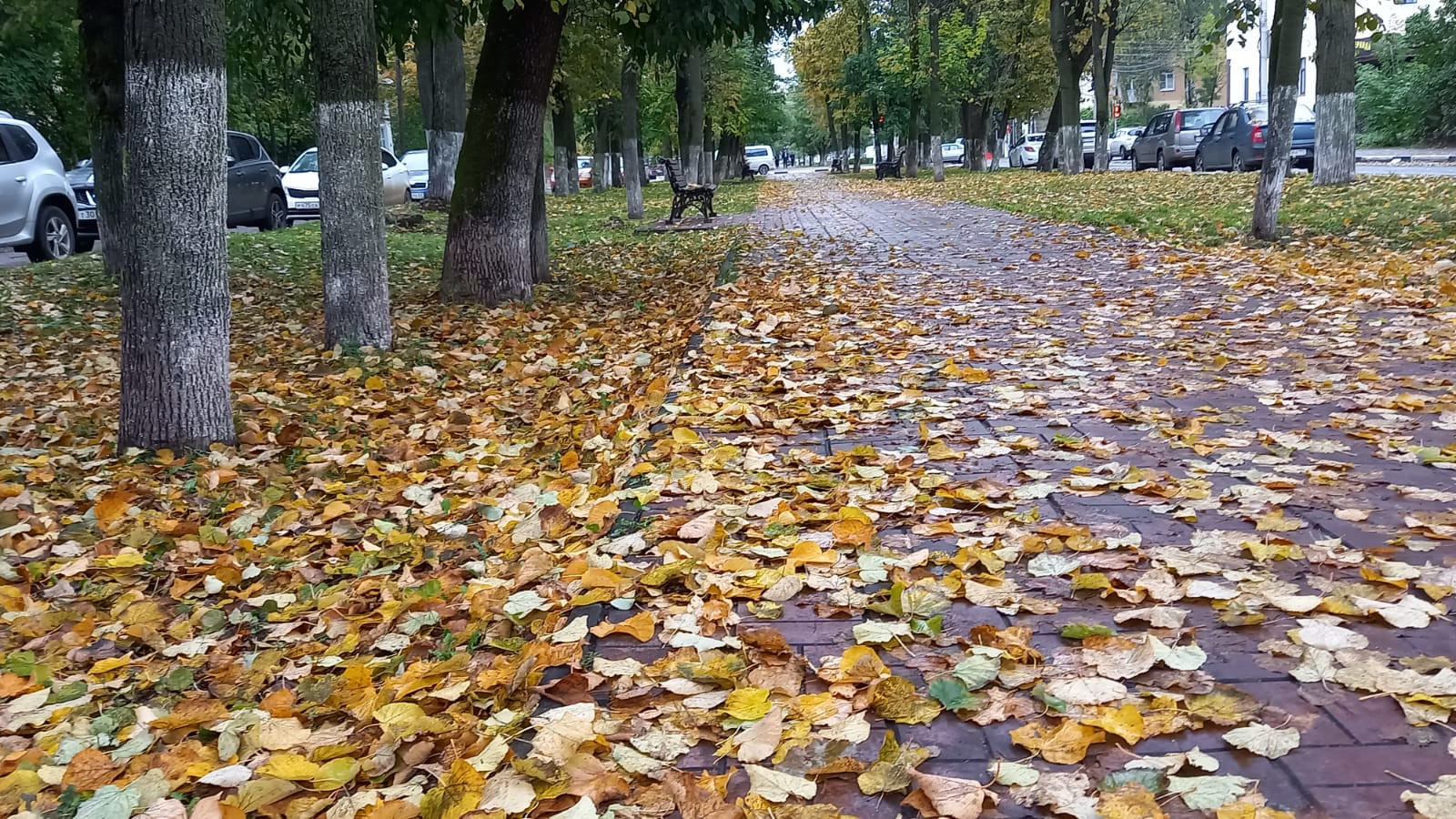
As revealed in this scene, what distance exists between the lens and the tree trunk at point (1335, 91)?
13984 mm

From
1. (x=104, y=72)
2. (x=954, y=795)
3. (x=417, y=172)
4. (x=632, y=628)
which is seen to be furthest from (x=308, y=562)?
(x=417, y=172)

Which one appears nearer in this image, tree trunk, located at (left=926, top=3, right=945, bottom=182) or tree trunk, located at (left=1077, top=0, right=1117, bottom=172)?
tree trunk, located at (left=1077, top=0, right=1117, bottom=172)

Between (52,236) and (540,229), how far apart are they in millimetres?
7321

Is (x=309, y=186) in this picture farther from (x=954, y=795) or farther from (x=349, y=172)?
(x=954, y=795)

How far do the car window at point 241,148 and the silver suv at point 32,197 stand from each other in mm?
3828

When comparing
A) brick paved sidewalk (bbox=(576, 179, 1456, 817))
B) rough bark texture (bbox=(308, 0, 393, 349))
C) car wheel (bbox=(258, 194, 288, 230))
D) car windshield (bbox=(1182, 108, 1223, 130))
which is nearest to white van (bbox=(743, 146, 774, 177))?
car windshield (bbox=(1182, 108, 1223, 130))

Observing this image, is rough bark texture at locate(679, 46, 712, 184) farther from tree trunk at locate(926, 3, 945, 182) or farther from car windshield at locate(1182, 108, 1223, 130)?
tree trunk at locate(926, 3, 945, 182)

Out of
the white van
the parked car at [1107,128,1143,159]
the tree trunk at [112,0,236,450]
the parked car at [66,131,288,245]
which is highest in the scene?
the white van

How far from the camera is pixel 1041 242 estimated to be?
458 inches

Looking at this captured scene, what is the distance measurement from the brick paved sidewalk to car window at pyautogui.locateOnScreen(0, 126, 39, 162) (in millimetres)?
9655

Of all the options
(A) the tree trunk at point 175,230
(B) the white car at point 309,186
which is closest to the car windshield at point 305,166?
(B) the white car at point 309,186

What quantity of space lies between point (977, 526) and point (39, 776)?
8.59 feet

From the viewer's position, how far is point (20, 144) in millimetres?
13141

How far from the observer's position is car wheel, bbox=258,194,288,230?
1872 centimetres
